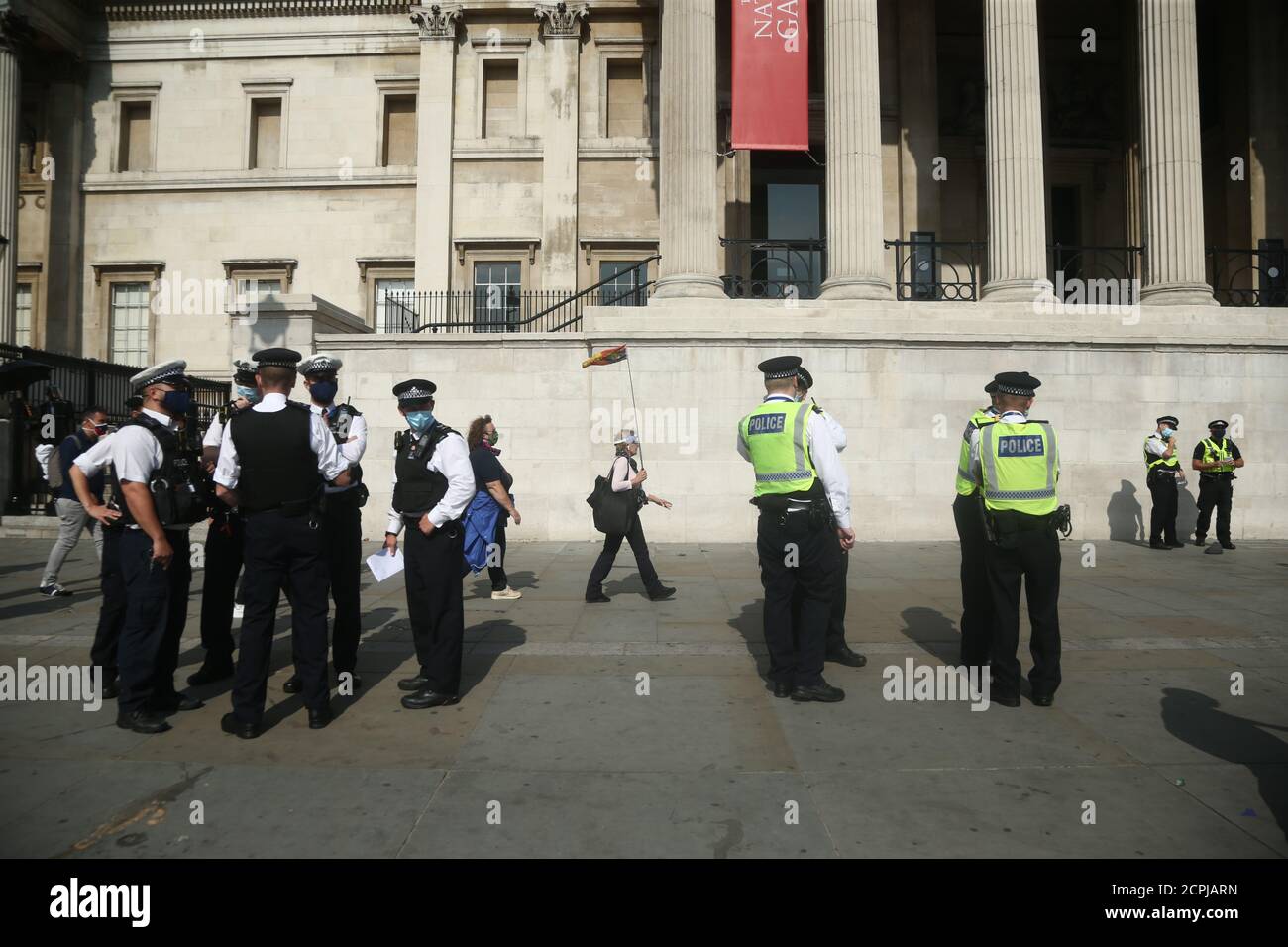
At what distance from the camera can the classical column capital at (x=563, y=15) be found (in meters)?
21.6

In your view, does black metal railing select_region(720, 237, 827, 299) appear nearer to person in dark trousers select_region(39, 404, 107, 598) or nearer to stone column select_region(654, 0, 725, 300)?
stone column select_region(654, 0, 725, 300)

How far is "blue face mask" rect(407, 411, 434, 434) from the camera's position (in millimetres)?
5160

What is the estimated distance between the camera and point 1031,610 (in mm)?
5012

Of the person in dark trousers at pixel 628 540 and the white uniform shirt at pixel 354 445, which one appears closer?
the white uniform shirt at pixel 354 445

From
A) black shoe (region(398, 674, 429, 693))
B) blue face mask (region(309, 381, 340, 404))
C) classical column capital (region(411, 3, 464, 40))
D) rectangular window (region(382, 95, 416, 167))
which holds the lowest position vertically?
black shoe (region(398, 674, 429, 693))

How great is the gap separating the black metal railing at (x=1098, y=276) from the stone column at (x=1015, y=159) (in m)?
1.40

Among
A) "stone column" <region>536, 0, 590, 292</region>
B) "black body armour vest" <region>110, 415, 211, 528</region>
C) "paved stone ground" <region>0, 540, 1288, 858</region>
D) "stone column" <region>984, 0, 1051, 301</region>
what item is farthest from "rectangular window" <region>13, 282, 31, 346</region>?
"stone column" <region>984, 0, 1051, 301</region>

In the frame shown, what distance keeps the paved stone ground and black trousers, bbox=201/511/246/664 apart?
0.40 meters

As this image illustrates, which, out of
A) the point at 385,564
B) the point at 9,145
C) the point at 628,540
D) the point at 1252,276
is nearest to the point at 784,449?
the point at 385,564

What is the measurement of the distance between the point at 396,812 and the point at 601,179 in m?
20.9

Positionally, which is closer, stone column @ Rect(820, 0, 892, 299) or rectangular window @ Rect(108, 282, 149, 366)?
stone column @ Rect(820, 0, 892, 299)

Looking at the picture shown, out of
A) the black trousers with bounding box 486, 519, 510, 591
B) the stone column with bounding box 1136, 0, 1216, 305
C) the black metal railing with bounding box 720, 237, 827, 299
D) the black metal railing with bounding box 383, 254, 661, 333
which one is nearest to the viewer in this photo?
the black trousers with bounding box 486, 519, 510, 591

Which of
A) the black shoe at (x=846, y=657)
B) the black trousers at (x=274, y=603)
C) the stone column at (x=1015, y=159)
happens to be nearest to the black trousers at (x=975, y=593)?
the black shoe at (x=846, y=657)

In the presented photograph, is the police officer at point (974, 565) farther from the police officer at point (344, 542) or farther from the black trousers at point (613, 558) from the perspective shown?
the police officer at point (344, 542)
